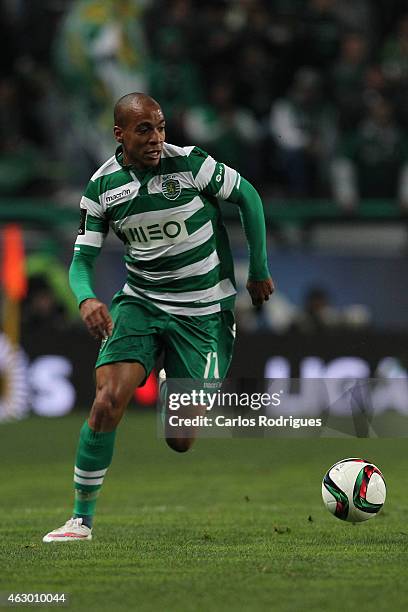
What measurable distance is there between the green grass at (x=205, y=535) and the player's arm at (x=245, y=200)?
1306mm

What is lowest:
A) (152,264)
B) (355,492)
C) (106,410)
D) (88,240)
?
(355,492)

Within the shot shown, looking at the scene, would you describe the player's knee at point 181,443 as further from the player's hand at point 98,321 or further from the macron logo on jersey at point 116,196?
the macron logo on jersey at point 116,196

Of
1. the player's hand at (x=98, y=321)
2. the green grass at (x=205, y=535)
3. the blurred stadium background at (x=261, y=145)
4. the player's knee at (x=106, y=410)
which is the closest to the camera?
the green grass at (x=205, y=535)

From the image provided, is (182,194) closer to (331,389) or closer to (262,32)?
(331,389)

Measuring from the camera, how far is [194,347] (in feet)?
23.3

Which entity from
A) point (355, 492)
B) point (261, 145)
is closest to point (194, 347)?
point (355, 492)

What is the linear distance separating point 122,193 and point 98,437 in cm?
Answer: 124

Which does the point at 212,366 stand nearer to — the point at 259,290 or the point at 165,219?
the point at 259,290

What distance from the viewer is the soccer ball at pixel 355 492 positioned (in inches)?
265

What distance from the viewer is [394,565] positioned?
5.79 m

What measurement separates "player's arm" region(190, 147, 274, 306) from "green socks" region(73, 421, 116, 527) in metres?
1.06

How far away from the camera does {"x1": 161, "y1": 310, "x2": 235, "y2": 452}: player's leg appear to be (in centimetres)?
701

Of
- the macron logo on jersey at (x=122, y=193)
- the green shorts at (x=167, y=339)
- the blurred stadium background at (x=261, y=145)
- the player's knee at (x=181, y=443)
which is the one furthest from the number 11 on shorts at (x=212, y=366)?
the blurred stadium background at (x=261, y=145)

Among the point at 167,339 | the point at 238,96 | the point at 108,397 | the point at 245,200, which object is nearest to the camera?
the point at 108,397
